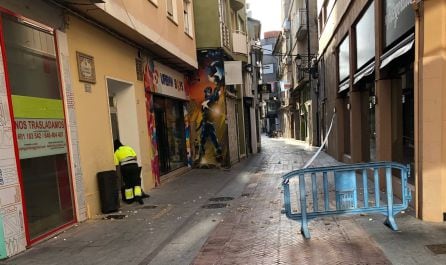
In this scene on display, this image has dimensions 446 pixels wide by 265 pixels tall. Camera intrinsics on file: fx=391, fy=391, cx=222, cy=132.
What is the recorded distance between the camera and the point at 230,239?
19.1 ft

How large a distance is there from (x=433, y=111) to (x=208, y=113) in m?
10.8

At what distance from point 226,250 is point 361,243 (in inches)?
72.0

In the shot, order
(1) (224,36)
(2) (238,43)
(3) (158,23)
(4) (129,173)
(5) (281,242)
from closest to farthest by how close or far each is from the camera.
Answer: (5) (281,242)
(4) (129,173)
(3) (158,23)
(1) (224,36)
(2) (238,43)

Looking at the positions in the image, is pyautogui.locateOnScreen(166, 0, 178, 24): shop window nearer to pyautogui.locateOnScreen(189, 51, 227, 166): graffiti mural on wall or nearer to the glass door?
pyautogui.locateOnScreen(189, 51, 227, 166): graffiti mural on wall

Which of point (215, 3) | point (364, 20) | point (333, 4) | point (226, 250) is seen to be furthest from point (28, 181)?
point (333, 4)

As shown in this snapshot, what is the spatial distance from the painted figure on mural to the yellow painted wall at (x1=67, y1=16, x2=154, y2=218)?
6350 millimetres

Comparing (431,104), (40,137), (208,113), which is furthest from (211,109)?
(431,104)

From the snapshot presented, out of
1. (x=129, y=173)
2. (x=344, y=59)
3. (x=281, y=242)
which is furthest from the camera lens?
(x=344, y=59)

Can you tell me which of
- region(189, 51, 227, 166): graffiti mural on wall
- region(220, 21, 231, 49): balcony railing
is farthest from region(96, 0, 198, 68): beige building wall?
region(220, 21, 231, 49): balcony railing

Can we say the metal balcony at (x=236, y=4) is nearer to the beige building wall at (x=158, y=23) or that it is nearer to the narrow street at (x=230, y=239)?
the beige building wall at (x=158, y=23)

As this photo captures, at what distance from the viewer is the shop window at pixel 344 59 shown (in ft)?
43.8

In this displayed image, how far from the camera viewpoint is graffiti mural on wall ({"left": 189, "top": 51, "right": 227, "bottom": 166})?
16047 millimetres

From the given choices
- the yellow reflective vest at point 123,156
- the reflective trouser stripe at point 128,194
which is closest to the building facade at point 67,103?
the yellow reflective vest at point 123,156

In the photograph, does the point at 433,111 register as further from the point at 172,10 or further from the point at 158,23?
the point at 172,10
